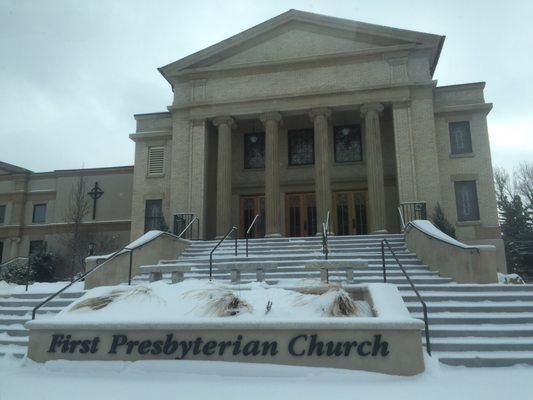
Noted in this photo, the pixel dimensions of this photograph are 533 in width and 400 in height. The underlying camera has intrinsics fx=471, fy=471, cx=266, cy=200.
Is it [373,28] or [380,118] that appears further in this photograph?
[380,118]

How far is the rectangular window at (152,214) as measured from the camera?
74.6 ft

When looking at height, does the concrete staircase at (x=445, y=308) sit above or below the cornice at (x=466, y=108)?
below

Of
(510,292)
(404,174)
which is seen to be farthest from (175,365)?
(404,174)

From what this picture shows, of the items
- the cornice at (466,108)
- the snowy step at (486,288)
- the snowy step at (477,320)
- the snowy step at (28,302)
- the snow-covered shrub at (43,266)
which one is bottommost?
the snowy step at (477,320)

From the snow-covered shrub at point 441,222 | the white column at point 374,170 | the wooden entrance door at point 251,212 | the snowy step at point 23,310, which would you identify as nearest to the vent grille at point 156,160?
the wooden entrance door at point 251,212

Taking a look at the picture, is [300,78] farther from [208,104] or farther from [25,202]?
[25,202]

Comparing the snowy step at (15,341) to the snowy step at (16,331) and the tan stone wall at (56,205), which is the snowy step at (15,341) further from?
the tan stone wall at (56,205)

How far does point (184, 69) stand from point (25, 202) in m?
16.4

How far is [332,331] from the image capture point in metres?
7.25

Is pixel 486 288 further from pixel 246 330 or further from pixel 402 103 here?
pixel 402 103

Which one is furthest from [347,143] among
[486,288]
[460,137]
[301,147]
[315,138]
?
[486,288]

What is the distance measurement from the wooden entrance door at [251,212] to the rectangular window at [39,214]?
51.3 feet

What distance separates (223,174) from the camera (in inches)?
832

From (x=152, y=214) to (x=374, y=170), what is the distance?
35.2 ft
